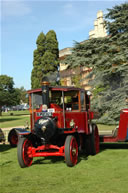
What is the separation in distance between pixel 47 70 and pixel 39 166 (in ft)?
113

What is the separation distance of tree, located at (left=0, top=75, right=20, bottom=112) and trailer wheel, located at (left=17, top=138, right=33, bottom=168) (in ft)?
173

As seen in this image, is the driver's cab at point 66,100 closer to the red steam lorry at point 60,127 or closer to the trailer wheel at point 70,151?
the red steam lorry at point 60,127

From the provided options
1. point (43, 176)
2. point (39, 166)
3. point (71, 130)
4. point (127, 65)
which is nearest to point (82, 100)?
point (71, 130)

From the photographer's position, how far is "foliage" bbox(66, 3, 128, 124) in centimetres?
2172

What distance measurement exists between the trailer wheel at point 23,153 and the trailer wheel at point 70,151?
1318mm

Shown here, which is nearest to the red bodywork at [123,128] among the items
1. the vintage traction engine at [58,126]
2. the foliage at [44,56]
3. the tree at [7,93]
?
the vintage traction engine at [58,126]

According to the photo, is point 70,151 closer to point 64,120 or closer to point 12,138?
point 64,120

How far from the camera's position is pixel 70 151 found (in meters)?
7.75

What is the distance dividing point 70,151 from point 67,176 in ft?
3.09

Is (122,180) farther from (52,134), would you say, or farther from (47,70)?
(47,70)

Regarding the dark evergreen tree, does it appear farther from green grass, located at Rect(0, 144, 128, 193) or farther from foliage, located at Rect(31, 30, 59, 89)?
green grass, located at Rect(0, 144, 128, 193)

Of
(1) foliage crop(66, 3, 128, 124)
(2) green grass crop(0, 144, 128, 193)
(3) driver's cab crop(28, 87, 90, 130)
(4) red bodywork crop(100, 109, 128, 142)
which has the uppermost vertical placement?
(1) foliage crop(66, 3, 128, 124)

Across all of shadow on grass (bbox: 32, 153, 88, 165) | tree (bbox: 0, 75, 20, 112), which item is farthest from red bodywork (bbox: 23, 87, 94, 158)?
tree (bbox: 0, 75, 20, 112)

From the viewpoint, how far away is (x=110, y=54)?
21.8 meters
